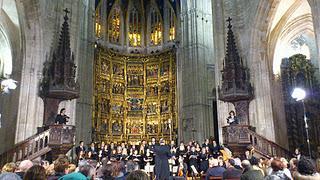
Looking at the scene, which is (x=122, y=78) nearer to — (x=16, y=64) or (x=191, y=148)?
(x=16, y=64)

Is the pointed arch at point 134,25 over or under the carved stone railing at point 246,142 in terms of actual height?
over

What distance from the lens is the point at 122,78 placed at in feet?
96.7

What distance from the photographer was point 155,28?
103ft

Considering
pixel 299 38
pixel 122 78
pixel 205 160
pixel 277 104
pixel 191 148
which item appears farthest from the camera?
pixel 122 78

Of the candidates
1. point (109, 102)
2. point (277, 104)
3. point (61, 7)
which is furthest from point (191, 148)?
point (109, 102)

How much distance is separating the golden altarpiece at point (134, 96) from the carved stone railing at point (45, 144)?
48.1 feet

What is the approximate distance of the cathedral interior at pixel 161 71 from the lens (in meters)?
13.3

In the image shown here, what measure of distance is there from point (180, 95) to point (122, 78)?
6179mm

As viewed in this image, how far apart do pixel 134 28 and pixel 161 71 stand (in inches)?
217

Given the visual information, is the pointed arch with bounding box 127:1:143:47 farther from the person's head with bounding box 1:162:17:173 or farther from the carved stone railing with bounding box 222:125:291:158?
the person's head with bounding box 1:162:17:173

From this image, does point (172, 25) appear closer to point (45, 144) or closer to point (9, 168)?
point (45, 144)

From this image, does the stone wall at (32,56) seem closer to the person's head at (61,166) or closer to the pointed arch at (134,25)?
the person's head at (61,166)

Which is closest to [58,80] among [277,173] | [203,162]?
[203,162]

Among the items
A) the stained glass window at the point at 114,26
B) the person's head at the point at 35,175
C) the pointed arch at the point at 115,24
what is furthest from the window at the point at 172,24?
the person's head at the point at 35,175
